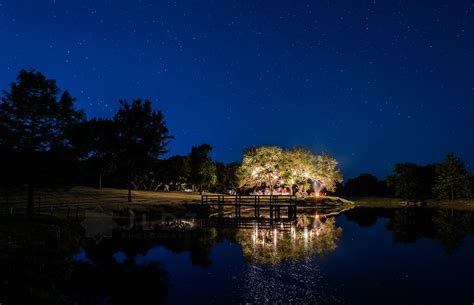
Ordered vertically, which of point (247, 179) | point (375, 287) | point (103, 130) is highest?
point (103, 130)

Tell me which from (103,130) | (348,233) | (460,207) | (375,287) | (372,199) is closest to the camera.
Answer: (375,287)

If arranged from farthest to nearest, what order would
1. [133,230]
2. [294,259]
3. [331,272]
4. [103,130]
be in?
1. [103,130]
2. [133,230]
3. [294,259]
4. [331,272]

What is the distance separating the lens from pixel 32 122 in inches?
1142

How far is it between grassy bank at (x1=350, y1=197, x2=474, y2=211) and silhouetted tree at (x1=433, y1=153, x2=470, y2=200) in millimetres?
2423

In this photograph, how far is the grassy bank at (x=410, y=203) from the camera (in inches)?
3292

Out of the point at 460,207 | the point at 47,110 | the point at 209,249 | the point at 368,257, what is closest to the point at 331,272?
the point at 368,257

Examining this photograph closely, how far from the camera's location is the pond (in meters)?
16.9

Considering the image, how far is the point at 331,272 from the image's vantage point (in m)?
21.6

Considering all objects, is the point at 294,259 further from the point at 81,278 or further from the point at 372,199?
the point at 372,199

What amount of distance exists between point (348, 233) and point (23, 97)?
30.6 m

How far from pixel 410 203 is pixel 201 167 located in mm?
49810

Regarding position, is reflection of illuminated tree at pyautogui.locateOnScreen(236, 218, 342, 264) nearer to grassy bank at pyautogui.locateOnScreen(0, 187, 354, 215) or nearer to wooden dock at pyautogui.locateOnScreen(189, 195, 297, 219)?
wooden dock at pyautogui.locateOnScreen(189, 195, 297, 219)

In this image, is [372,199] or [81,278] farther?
[372,199]

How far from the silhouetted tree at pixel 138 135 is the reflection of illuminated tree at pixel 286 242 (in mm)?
20548
